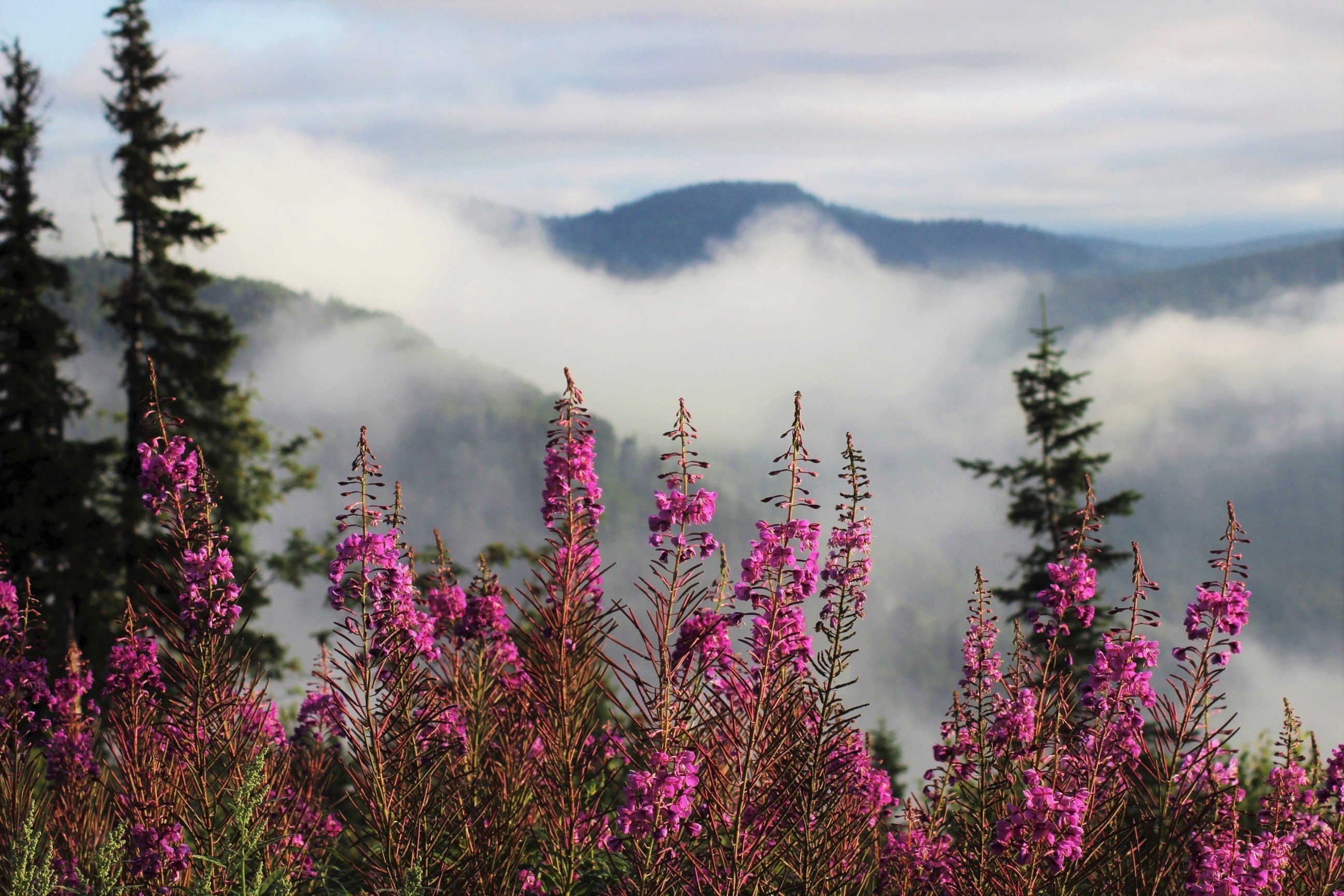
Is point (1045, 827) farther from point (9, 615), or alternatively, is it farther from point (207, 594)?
point (9, 615)

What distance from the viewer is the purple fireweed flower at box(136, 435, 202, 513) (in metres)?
5.62

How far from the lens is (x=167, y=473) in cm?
565

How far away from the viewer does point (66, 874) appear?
21.5 ft

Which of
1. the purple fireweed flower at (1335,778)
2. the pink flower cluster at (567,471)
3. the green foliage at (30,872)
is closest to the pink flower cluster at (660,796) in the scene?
the pink flower cluster at (567,471)

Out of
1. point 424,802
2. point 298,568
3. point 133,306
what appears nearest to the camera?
point 424,802

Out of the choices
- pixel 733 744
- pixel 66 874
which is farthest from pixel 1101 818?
pixel 66 874

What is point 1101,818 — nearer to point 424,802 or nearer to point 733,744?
point 733,744

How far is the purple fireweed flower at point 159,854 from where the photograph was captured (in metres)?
5.77

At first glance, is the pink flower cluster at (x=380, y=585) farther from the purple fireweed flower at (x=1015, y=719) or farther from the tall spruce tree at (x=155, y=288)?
the tall spruce tree at (x=155, y=288)

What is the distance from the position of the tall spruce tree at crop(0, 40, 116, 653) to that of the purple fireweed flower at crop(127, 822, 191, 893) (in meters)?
25.0

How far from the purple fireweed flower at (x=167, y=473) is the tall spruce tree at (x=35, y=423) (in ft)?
83.5

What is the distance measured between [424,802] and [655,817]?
1.34 metres

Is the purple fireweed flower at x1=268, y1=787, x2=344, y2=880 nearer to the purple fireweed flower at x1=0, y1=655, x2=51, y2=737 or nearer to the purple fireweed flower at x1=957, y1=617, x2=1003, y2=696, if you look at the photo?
the purple fireweed flower at x1=0, y1=655, x2=51, y2=737

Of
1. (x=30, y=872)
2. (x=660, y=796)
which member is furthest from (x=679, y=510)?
(x=30, y=872)
